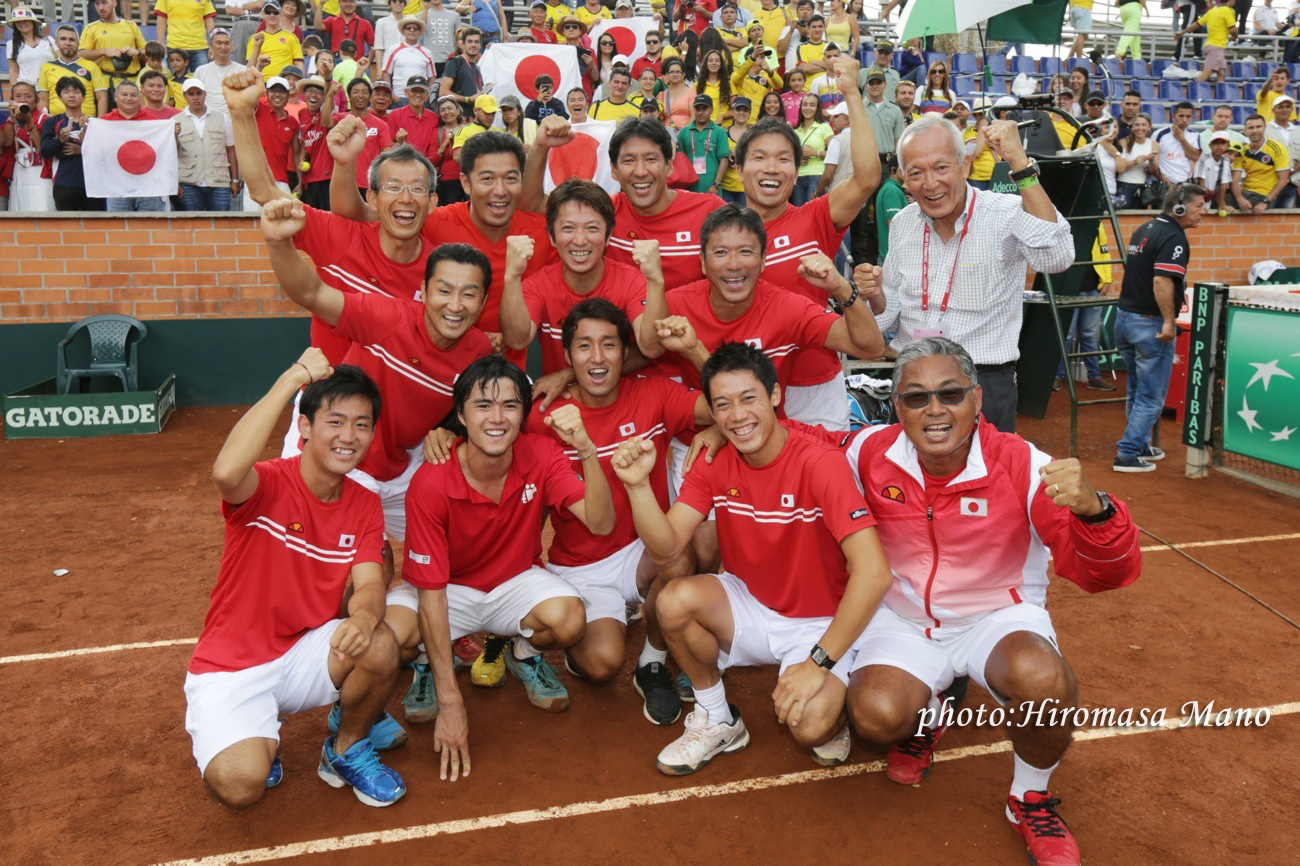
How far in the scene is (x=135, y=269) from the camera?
10.6 metres

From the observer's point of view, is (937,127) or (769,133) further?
(769,133)

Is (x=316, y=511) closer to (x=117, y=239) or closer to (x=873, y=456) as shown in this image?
(x=873, y=456)

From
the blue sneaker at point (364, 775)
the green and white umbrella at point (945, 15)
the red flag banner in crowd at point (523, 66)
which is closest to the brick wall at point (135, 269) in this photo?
the red flag banner in crowd at point (523, 66)

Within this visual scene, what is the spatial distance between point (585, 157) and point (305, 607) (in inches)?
312

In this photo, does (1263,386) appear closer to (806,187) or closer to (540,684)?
(806,187)

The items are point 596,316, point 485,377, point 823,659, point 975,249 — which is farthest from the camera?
point 975,249

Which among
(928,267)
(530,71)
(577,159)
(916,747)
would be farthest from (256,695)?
(530,71)

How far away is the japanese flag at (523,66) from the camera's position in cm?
1264

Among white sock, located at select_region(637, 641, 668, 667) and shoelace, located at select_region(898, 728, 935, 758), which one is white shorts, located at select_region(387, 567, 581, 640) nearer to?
white sock, located at select_region(637, 641, 668, 667)

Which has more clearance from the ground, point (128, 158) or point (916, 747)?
point (128, 158)

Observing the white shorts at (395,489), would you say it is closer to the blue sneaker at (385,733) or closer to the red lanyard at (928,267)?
the blue sneaker at (385,733)

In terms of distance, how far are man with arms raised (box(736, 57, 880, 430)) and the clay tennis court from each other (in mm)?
1379

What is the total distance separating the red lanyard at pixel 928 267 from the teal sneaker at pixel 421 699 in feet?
9.47

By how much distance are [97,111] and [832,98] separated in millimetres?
8818
